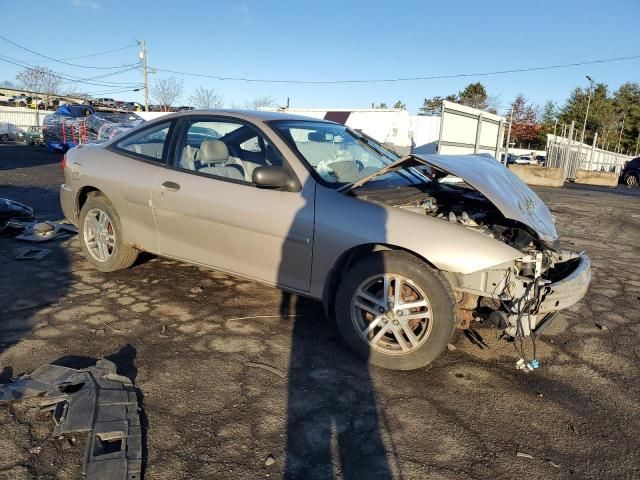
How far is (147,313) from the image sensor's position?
391 cm

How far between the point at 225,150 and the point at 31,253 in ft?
9.61

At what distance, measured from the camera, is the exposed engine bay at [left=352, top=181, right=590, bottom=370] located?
2.95 m

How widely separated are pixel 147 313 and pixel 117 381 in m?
1.18

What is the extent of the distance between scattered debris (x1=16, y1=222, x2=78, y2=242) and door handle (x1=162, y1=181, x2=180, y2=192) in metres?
2.77

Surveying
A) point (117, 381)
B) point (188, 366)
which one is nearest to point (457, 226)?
point (188, 366)

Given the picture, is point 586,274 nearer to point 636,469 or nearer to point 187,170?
point 636,469

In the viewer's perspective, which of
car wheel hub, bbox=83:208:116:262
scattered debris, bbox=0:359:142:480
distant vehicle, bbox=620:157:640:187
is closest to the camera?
scattered debris, bbox=0:359:142:480

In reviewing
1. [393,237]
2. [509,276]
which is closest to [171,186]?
[393,237]

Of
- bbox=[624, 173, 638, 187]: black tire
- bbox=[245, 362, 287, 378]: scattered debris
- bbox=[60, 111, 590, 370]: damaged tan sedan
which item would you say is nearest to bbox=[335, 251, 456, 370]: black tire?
bbox=[60, 111, 590, 370]: damaged tan sedan

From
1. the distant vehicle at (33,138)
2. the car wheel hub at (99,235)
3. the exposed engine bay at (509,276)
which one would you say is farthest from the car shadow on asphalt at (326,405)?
the distant vehicle at (33,138)

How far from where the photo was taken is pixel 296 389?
9.48 feet

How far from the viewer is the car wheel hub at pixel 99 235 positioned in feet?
15.2

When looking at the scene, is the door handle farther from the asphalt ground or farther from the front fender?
the front fender

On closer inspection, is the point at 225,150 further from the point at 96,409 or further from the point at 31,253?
the point at 31,253
